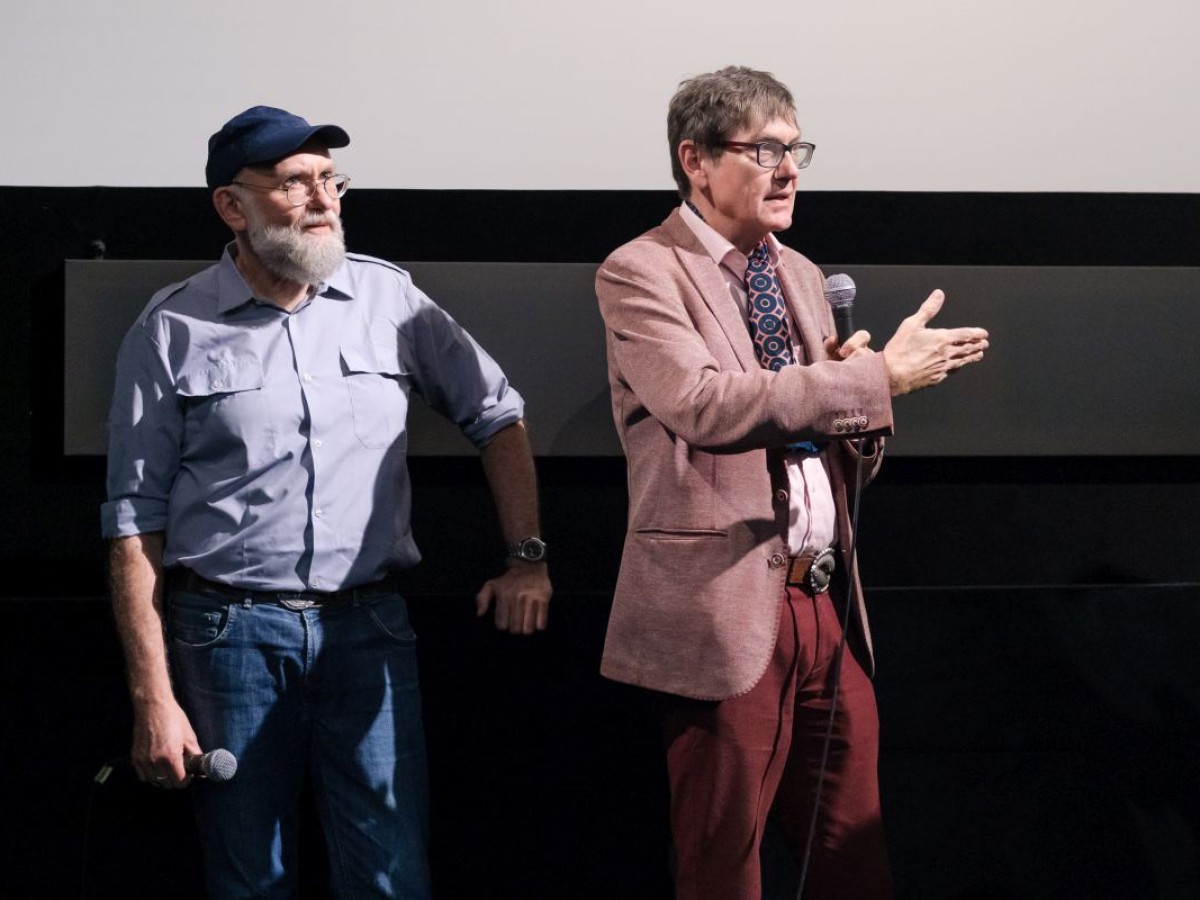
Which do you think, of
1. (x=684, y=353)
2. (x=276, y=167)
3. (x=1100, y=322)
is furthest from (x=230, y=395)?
(x=1100, y=322)

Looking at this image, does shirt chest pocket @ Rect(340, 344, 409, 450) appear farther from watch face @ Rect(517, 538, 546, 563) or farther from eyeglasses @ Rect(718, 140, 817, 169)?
eyeglasses @ Rect(718, 140, 817, 169)

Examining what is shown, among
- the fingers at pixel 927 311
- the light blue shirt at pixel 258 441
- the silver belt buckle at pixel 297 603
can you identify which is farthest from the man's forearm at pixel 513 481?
the fingers at pixel 927 311

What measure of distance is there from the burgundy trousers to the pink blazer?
0.05 m

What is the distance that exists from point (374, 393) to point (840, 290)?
77 cm

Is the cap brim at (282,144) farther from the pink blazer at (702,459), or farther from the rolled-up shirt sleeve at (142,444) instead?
the pink blazer at (702,459)

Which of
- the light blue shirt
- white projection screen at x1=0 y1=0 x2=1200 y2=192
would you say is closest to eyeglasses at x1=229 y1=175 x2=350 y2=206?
the light blue shirt

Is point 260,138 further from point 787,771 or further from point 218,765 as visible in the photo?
point 787,771

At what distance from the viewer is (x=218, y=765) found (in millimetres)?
1895

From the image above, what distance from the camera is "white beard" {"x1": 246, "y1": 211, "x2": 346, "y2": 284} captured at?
2064 mm

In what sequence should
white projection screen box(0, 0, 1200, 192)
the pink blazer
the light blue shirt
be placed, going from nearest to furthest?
the pink blazer
the light blue shirt
white projection screen box(0, 0, 1200, 192)

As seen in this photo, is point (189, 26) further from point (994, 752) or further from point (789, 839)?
point (994, 752)

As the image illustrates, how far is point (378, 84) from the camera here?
2438 millimetres

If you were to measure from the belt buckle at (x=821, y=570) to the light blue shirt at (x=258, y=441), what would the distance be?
0.66m

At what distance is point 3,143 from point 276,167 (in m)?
0.69
